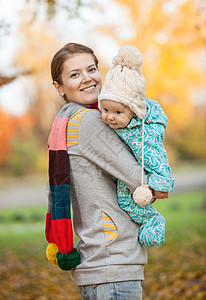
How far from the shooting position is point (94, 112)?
70.5 inches

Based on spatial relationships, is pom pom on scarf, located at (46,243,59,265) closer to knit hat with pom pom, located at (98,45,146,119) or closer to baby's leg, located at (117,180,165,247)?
baby's leg, located at (117,180,165,247)

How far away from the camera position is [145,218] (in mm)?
1750

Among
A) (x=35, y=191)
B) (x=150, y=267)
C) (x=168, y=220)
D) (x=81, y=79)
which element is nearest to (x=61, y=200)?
(x=81, y=79)

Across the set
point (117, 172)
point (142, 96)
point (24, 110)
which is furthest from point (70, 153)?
point (24, 110)

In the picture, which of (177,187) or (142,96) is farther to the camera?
(177,187)

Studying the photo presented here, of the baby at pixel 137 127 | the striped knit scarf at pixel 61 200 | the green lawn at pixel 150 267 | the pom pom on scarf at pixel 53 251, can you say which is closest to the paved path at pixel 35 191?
the green lawn at pixel 150 267

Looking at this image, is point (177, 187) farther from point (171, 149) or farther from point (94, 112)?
point (94, 112)

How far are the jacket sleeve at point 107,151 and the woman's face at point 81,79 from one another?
15 cm

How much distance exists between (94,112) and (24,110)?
15.6 m

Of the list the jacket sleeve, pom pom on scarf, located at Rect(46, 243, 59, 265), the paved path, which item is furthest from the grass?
the jacket sleeve

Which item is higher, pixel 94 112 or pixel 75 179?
pixel 94 112

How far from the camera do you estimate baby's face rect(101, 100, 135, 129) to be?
1686mm

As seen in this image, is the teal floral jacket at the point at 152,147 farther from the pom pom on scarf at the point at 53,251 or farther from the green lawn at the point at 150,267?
A: the green lawn at the point at 150,267

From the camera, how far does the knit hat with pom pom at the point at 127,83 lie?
5.49 feet
